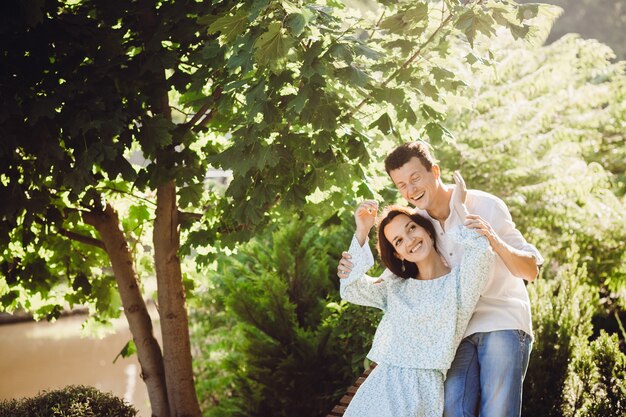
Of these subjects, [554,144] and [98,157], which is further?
[554,144]

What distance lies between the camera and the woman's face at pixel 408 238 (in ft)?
10.7

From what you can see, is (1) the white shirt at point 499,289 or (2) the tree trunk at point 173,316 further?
(2) the tree trunk at point 173,316

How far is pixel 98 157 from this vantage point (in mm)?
4035

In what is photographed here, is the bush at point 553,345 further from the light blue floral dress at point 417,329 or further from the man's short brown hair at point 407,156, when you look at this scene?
the man's short brown hair at point 407,156

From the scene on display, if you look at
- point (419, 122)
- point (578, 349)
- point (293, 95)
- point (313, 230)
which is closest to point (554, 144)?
point (313, 230)

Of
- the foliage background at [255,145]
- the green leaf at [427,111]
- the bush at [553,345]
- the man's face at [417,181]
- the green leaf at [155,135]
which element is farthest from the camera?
the bush at [553,345]

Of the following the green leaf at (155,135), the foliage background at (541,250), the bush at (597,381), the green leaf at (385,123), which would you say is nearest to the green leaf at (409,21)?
the green leaf at (385,123)

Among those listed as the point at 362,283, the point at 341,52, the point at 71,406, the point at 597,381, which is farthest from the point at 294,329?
the point at 341,52

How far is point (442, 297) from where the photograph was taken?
10.3 feet

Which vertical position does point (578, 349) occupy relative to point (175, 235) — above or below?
below

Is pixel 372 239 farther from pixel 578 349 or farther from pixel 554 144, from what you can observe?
pixel 554 144

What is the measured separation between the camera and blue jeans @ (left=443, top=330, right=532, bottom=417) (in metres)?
3.04

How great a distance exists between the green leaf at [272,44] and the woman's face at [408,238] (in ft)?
3.05

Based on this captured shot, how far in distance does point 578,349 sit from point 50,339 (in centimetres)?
1425
